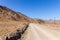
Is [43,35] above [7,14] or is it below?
below

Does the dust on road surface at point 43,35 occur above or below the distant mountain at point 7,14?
below

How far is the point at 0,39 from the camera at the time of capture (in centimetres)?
850

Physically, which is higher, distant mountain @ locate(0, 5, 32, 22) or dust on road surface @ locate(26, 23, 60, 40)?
distant mountain @ locate(0, 5, 32, 22)

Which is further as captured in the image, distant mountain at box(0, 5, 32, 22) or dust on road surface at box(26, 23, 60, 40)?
distant mountain at box(0, 5, 32, 22)

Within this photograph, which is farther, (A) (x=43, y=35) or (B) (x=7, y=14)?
(B) (x=7, y=14)

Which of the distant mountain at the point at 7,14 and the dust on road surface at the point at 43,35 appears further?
the distant mountain at the point at 7,14
